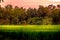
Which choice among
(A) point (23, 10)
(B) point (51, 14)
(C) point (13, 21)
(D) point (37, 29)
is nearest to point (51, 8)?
(B) point (51, 14)

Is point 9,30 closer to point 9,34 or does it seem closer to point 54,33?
point 9,34

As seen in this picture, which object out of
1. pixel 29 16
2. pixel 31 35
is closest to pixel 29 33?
pixel 31 35

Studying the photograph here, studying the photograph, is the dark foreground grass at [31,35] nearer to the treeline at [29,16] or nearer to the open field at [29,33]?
the open field at [29,33]

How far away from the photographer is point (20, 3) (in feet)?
34.0

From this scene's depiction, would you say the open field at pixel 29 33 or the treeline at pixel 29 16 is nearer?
the open field at pixel 29 33

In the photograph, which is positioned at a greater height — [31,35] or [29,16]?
[29,16]

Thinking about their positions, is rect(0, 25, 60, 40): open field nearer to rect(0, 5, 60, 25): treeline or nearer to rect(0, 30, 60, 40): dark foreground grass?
rect(0, 30, 60, 40): dark foreground grass

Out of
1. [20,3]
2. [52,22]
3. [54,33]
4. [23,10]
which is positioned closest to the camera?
[54,33]

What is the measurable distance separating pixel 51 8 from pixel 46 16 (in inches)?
24.5

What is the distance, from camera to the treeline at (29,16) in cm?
852

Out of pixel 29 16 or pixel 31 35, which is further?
pixel 29 16

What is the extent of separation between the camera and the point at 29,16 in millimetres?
8836

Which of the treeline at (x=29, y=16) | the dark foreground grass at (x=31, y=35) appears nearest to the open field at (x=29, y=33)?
the dark foreground grass at (x=31, y=35)

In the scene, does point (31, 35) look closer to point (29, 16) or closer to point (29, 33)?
point (29, 33)
